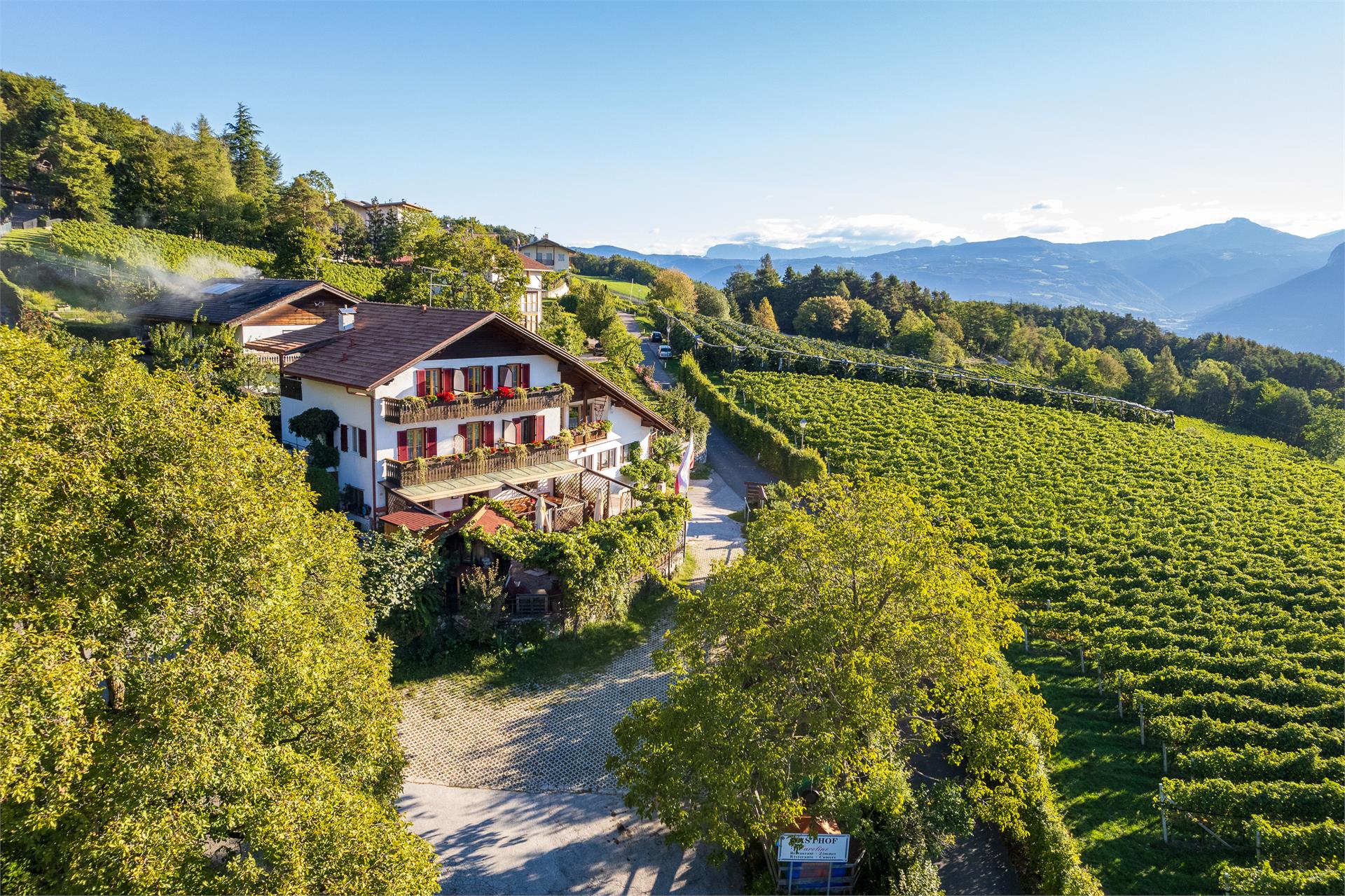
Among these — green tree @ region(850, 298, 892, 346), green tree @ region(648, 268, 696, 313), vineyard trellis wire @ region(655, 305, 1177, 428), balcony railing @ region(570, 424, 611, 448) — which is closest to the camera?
balcony railing @ region(570, 424, 611, 448)

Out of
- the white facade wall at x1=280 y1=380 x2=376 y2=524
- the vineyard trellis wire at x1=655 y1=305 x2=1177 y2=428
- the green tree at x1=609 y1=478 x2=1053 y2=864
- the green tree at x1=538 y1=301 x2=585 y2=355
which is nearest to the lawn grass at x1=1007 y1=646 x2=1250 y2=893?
the green tree at x1=609 y1=478 x2=1053 y2=864

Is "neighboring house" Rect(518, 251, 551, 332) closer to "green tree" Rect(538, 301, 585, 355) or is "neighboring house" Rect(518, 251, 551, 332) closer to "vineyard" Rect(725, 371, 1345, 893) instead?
"green tree" Rect(538, 301, 585, 355)

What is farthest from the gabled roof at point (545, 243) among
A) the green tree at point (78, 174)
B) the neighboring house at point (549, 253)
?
the green tree at point (78, 174)

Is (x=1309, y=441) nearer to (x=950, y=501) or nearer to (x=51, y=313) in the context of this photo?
(x=950, y=501)

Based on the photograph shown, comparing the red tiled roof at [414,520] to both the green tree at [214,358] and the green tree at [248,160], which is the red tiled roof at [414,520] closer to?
the green tree at [214,358]

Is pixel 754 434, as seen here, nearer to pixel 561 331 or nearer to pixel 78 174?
pixel 561 331

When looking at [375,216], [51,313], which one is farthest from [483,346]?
[375,216]

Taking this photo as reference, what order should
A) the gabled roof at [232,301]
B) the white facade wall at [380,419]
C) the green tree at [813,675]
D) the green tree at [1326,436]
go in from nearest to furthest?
1. the green tree at [813,675]
2. the white facade wall at [380,419]
3. the gabled roof at [232,301]
4. the green tree at [1326,436]
